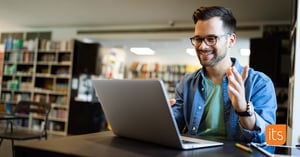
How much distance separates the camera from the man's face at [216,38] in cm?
123

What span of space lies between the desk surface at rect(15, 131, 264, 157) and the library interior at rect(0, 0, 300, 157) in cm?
390

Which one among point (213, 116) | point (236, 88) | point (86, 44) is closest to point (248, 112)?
point (236, 88)

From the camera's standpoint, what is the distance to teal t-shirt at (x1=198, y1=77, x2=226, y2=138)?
1.28 m

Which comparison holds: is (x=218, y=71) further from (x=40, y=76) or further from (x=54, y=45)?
(x=40, y=76)

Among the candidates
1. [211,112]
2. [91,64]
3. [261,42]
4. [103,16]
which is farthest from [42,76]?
[211,112]

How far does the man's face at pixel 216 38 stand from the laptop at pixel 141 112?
411 mm

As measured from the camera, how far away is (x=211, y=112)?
51.6 inches

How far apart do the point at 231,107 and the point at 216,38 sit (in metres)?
0.28

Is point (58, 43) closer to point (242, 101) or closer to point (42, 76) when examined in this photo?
point (42, 76)

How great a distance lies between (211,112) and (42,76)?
6.45 m

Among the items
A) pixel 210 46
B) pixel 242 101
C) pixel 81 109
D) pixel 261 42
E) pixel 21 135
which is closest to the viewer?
pixel 242 101

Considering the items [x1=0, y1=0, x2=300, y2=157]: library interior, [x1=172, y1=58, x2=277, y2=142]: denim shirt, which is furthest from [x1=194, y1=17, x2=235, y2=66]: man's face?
[x1=0, y1=0, x2=300, y2=157]: library interior

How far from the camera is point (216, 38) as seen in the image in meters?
1.23

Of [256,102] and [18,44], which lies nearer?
[256,102]
